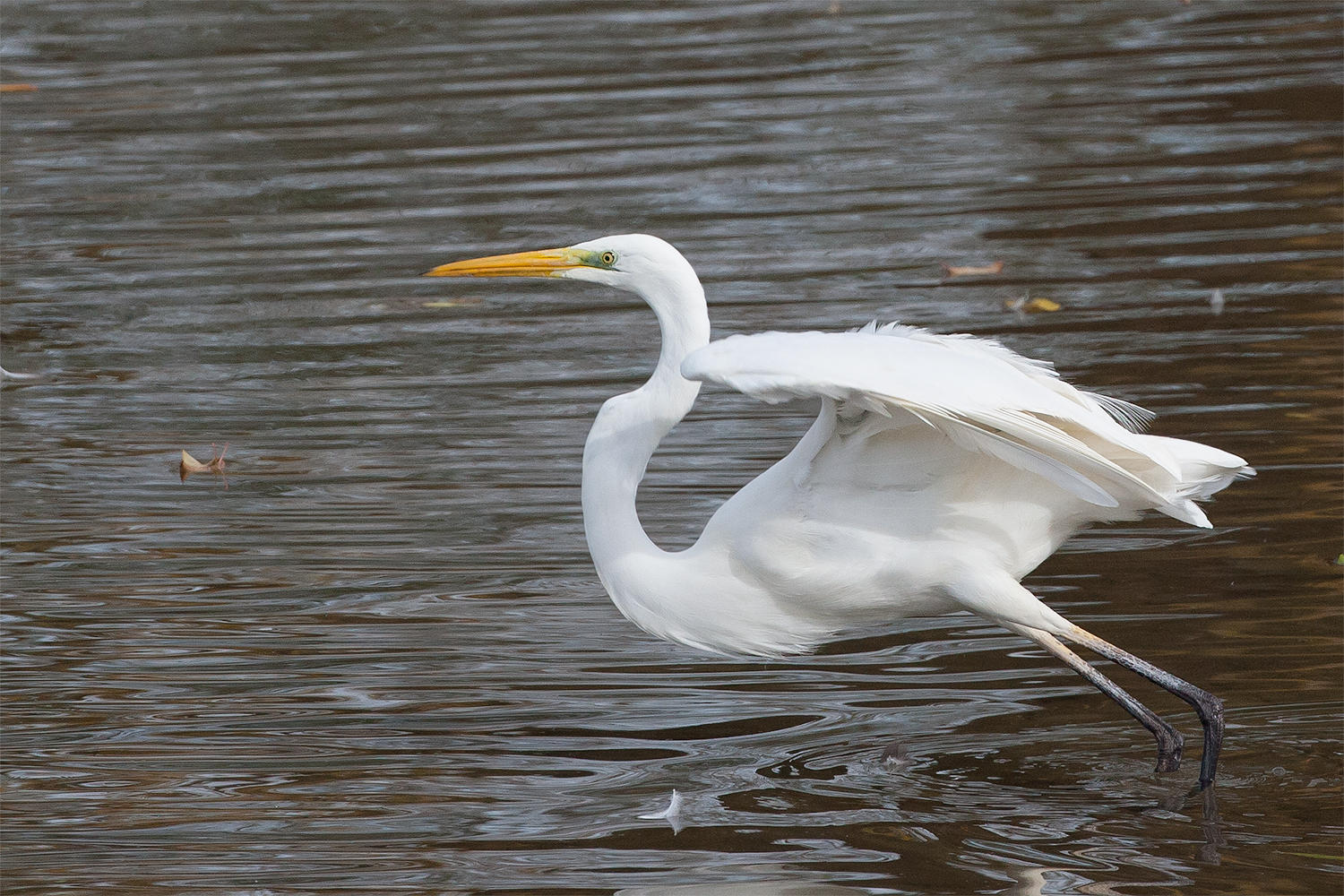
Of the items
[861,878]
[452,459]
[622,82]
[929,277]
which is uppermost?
[622,82]

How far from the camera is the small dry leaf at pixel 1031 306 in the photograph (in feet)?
22.8

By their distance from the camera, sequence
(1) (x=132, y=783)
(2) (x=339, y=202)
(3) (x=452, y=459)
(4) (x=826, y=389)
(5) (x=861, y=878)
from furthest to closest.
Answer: (2) (x=339, y=202)
(3) (x=452, y=459)
(1) (x=132, y=783)
(5) (x=861, y=878)
(4) (x=826, y=389)

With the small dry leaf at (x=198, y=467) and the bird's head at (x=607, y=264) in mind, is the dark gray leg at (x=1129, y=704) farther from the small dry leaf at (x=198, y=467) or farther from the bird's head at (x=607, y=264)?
the small dry leaf at (x=198, y=467)

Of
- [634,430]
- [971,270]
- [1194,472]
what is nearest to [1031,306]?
[971,270]

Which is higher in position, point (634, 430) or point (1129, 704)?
point (634, 430)

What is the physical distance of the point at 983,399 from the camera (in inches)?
135

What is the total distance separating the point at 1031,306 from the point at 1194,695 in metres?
3.28

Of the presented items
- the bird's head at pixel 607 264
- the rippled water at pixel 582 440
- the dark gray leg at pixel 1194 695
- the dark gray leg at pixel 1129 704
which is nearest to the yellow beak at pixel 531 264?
the bird's head at pixel 607 264

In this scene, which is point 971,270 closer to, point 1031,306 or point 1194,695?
point 1031,306

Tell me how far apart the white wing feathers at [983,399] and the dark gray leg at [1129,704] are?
0.37m

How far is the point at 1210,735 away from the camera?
154 inches

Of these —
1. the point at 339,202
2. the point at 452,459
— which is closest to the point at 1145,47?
the point at 339,202

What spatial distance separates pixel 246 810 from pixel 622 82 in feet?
25.1

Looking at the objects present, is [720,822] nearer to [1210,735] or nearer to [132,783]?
[1210,735]
